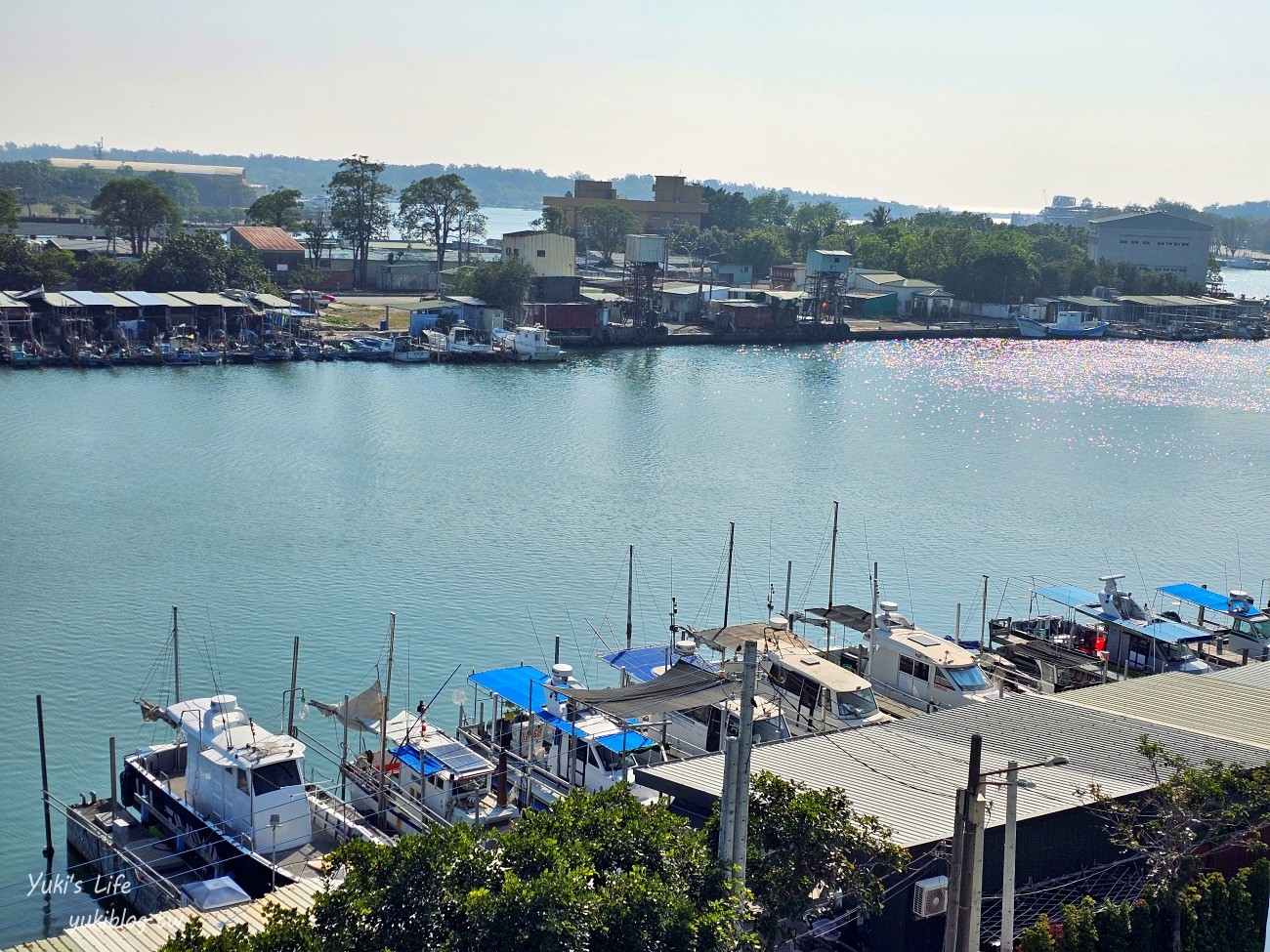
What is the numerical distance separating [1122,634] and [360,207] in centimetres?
3873

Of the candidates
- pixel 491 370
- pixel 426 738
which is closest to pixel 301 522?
pixel 426 738

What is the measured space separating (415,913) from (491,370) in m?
31.2

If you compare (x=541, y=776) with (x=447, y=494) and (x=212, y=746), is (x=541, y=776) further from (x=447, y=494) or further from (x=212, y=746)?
(x=447, y=494)

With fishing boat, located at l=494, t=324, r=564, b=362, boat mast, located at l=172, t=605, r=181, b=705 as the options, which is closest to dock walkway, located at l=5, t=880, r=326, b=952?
boat mast, located at l=172, t=605, r=181, b=705

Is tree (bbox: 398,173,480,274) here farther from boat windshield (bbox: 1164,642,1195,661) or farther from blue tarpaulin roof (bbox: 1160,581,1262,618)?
boat windshield (bbox: 1164,642,1195,661)

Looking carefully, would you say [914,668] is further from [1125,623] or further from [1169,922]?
[1169,922]

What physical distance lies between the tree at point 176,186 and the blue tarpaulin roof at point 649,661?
81.8m

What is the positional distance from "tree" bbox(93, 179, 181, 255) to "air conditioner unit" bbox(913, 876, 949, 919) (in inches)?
1683

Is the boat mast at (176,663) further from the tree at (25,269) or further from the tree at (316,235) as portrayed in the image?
the tree at (316,235)

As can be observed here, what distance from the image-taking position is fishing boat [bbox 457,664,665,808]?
987 centimetres

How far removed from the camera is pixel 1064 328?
52.0 meters

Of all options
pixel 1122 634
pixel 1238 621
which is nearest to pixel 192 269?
pixel 1122 634

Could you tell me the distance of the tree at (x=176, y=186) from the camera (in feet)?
296

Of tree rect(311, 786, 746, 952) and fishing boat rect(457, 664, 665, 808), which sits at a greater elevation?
tree rect(311, 786, 746, 952)
